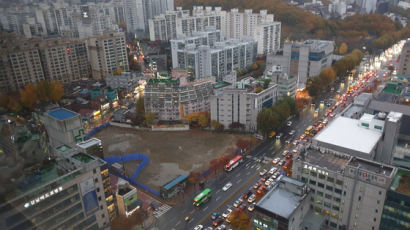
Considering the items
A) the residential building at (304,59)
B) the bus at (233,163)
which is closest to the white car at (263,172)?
the bus at (233,163)

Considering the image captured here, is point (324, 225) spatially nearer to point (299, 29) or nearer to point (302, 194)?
point (302, 194)

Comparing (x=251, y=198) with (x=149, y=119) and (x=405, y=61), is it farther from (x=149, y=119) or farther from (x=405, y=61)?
(x=405, y=61)

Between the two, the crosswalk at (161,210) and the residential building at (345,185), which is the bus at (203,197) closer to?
the crosswalk at (161,210)

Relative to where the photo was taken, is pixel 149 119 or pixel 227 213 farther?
pixel 149 119

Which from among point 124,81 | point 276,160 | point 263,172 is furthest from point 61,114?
point 124,81

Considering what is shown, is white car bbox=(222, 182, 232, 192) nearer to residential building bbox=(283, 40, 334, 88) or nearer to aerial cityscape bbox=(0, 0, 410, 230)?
aerial cityscape bbox=(0, 0, 410, 230)

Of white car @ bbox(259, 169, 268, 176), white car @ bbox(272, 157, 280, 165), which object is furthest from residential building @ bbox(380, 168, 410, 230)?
white car @ bbox(272, 157, 280, 165)
